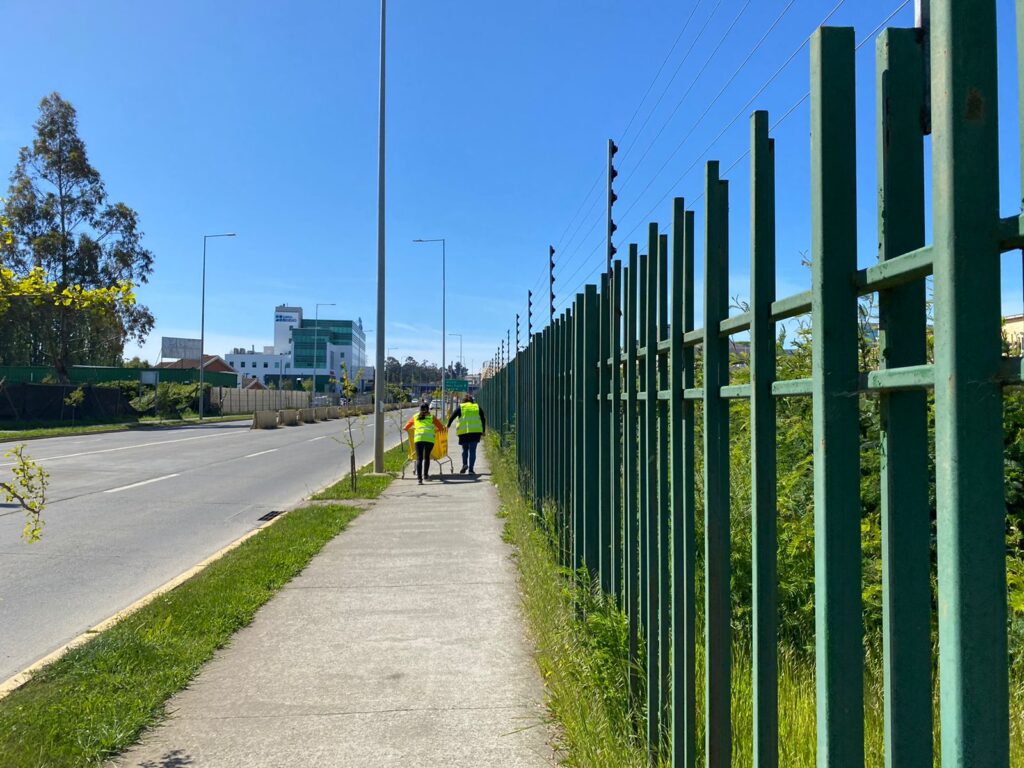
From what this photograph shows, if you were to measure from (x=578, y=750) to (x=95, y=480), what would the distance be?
Answer: 15045mm

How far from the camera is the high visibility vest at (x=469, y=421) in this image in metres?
16.8

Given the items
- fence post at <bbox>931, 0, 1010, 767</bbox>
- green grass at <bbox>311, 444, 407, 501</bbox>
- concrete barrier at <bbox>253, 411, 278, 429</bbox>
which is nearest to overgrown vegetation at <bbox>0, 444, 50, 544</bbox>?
fence post at <bbox>931, 0, 1010, 767</bbox>

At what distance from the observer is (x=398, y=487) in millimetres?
14727

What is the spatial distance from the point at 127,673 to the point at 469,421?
40.1ft

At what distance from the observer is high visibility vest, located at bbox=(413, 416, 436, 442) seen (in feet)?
50.6

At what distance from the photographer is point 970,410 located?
1359mm

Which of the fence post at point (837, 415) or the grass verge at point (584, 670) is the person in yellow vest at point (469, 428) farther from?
the fence post at point (837, 415)

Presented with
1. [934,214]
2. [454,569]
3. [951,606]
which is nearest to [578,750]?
[951,606]

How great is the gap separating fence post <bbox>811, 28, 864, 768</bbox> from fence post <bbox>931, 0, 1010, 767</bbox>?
0.39 m

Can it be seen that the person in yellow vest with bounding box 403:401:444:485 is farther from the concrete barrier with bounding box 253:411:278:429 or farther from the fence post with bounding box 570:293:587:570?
the concrete barrier with bounding box 253:411:278:429

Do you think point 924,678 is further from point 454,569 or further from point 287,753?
point 454,569

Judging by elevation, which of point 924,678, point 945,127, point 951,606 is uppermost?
point 945,127

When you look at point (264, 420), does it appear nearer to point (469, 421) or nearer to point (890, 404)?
point (469, 421)

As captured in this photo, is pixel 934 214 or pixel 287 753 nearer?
pixel 934 214
